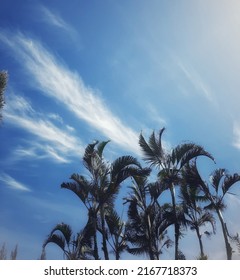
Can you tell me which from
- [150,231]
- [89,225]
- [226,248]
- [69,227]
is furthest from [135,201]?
[226,248]

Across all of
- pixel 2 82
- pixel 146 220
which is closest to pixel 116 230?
pixel 146 220

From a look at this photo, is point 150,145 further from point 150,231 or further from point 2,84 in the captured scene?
point 2,84

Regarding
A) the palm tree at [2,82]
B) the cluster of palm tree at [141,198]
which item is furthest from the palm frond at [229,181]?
the palm tree at [2,82]

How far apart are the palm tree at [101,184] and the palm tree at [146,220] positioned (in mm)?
1761

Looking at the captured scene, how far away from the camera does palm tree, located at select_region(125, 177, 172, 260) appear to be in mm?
11891

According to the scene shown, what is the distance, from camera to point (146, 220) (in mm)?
11898

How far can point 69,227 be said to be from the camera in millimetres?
12008

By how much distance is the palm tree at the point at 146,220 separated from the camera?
39.0ft

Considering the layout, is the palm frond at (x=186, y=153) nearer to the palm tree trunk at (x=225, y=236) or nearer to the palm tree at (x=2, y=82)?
the palm tree trunk at (x=225, y=236)

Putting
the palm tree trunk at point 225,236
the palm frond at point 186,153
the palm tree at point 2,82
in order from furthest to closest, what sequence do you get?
the palm frond at point 186,153 → the palm tree trunk at point 225,236 → the palm tree at point 2,82

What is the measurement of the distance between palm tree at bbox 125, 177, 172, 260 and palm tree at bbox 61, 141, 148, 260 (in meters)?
1.76

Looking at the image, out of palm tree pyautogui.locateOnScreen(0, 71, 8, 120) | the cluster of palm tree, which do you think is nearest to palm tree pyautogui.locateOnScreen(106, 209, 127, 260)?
the cluster of palm tree

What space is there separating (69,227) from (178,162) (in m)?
5.32
